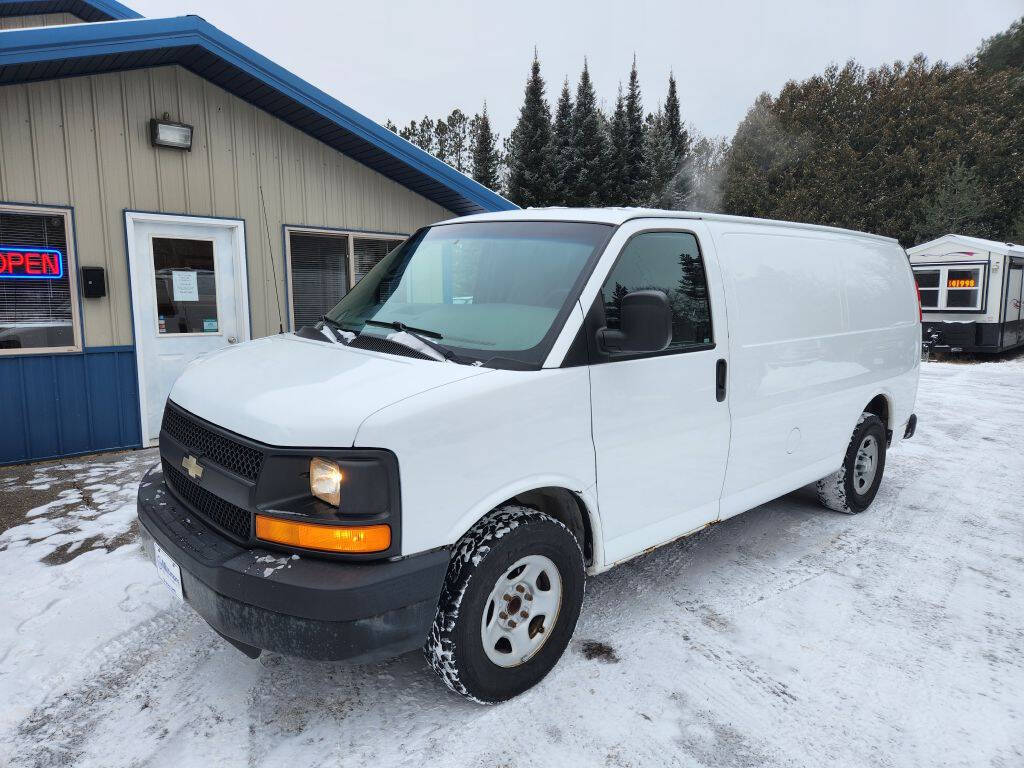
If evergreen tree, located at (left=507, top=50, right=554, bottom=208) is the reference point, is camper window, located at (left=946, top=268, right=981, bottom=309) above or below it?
below

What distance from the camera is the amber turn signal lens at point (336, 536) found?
2.28 m

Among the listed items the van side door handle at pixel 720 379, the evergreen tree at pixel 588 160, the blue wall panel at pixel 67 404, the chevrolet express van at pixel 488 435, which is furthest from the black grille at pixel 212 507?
the evergreen tree at pixel 588 160

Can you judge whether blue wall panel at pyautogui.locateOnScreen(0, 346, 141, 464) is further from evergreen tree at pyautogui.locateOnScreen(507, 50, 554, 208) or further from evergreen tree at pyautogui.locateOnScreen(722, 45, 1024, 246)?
evergreen tree at pyautogui.locateOnScreen(722, 45, 1024, 246)

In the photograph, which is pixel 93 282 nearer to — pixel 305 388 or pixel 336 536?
pixel 305 388

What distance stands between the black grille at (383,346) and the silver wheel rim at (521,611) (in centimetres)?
98

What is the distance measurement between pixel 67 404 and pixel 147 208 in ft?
7.09

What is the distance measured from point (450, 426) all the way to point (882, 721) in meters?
2.19

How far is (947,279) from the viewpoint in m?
17.2

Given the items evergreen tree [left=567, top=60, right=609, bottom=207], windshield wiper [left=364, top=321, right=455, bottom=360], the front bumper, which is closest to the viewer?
the front bumper

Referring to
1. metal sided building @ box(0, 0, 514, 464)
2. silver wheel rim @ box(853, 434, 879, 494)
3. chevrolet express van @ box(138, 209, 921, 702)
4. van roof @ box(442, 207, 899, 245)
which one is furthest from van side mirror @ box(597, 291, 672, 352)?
metal sided building @ box(0, 0, 514, 464)

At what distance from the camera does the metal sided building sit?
20.3ft

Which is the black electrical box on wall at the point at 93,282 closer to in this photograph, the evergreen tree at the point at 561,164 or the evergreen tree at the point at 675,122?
the evergreen tree at the point at 561,164

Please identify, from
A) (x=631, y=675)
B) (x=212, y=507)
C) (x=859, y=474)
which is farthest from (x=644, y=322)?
(x=859, y=474)

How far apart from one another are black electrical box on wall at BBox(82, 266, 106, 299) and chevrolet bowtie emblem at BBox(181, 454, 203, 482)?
186 inches
